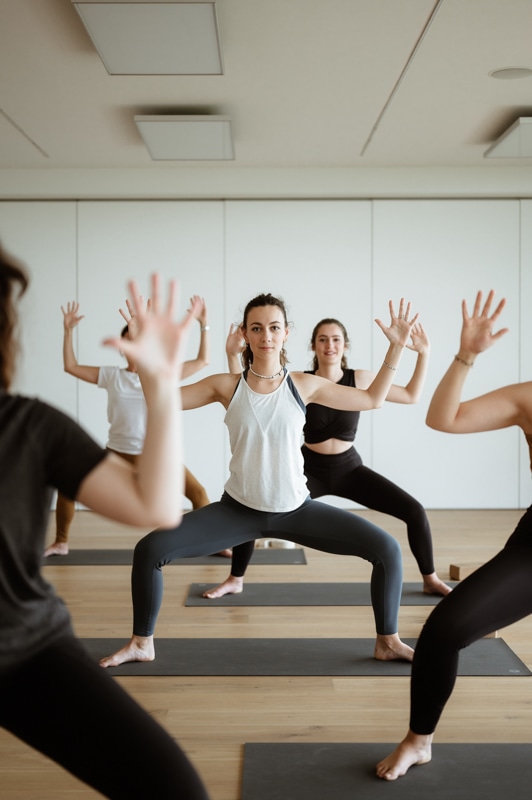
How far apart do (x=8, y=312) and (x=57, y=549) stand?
358 centimetres

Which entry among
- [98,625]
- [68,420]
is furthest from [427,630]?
[98,625]

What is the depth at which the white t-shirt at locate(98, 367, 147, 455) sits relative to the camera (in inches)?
164

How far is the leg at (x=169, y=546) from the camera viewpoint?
261 centimetres

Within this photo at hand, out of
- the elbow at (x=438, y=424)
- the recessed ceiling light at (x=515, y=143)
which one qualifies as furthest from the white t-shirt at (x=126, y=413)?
the recessed ceiling light at (x=515, y=143)

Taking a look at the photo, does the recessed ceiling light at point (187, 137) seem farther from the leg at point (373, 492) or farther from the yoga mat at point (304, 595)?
the yoga mat at point (304, 595)

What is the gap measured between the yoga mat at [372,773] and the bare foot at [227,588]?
1457mm

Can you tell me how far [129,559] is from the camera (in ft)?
14.4

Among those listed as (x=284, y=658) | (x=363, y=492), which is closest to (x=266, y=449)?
(x=284, y=658)

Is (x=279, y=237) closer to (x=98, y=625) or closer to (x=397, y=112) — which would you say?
(x=397, y=112)

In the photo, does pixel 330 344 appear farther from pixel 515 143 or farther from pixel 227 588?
pixel 515 143

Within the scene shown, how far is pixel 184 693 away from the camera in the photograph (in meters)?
Answer: 2.51

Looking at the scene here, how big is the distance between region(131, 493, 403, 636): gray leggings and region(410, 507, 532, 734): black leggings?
83 cm

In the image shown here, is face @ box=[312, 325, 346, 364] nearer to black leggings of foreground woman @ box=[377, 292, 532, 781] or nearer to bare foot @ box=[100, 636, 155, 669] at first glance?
bare foot @ box=[100, 636, 155, 669]

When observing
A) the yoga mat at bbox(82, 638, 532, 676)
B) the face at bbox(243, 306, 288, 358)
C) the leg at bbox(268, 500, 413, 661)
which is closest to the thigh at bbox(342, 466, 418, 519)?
the yoga mat at bbox(82, 638, 532, 676)
